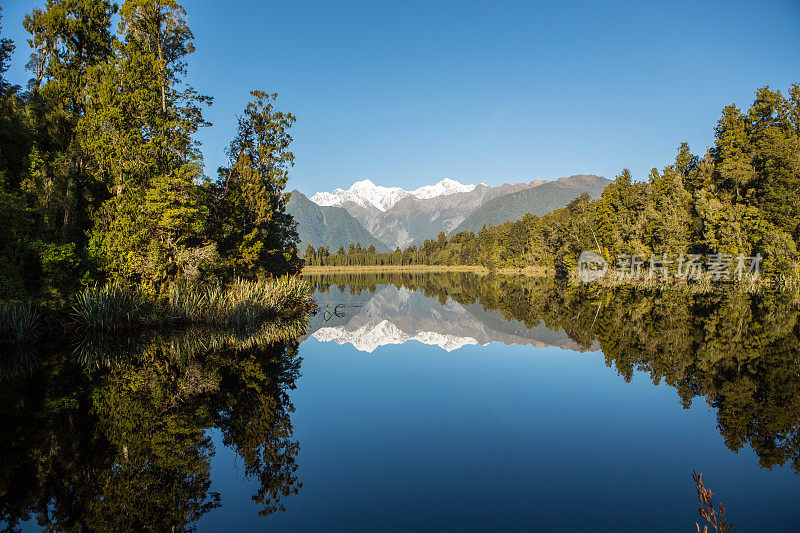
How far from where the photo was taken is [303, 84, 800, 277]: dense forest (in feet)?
120

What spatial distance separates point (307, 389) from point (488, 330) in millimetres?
14326

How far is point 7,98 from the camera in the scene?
75.7 ft

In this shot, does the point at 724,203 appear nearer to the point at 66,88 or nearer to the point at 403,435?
the point at 403,435

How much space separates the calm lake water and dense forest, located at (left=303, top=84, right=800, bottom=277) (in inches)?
1031

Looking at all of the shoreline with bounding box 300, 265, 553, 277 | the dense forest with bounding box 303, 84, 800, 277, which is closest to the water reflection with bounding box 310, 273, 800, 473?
the dense forest with bounding box 303, 84, 800, 277

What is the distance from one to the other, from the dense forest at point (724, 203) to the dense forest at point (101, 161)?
45.5 metres

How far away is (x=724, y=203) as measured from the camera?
138 ft

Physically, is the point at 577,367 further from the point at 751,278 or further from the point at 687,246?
the point at 687,246

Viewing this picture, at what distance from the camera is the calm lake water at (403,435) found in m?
6.13

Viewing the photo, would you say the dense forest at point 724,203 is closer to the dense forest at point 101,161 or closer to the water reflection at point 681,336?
the water reflection at point 681,336

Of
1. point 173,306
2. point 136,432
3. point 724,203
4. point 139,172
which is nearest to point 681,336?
point 136,432

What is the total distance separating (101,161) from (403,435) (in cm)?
2203

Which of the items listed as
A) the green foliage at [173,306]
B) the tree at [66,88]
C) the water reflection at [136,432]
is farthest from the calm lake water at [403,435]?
the tree at [66,88]

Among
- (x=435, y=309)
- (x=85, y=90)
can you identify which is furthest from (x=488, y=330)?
(x=85, y=90)
